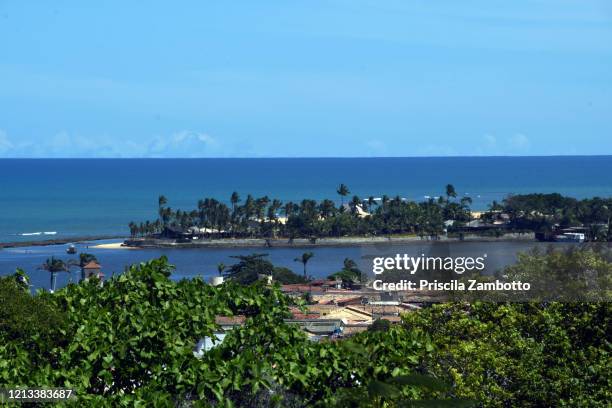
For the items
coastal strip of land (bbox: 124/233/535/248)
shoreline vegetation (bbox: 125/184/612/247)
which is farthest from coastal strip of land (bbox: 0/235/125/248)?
coastal strip of land (bbox: 124/233/535/248)

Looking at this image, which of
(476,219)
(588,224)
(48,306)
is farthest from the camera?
(476,219)

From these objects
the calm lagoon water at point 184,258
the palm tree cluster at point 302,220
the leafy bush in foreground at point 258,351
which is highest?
the palm tree cluster at point 302,220

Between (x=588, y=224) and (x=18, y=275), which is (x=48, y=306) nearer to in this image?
(x=18, y=275)

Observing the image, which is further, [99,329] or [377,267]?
[377,267]

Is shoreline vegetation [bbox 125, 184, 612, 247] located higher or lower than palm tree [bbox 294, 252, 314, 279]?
higher

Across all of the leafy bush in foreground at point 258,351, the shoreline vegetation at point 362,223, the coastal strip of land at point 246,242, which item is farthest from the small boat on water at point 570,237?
the leafy bush in foreground at point 258,351

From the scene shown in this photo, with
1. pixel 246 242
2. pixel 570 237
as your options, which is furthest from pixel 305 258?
pixel 570 237

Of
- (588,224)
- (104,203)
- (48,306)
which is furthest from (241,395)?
(104,203)

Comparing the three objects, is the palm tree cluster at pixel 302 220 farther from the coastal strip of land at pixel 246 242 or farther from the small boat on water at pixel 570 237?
the small boat on water at pixel 570 237

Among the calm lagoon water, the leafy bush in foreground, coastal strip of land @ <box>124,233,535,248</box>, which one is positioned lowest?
the calm lagoon water

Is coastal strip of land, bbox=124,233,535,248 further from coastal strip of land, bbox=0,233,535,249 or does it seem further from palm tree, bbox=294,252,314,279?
palm tree, bbox=294,252,314,279

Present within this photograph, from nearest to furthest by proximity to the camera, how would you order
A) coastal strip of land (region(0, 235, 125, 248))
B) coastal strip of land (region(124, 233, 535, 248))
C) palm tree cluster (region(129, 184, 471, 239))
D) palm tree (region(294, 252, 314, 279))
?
palm tree (region(294, 252, 314, 279)) → coastal strip of land (region(0, 235, 125, 248)) → coastal strip of land (region(124, 233, 535, 248)) → palm tree cluster (region(129, 184, 471, 239))
